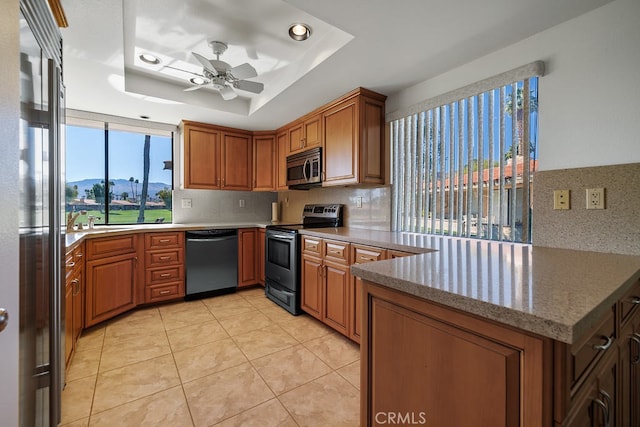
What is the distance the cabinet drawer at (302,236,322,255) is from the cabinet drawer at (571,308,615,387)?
6.32 ft

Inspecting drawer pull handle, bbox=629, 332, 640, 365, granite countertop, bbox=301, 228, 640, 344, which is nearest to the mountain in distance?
granite countertop, bbox=301, 228, 640, 344

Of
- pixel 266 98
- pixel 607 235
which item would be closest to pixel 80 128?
pixel 266 98

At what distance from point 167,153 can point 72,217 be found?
1.41 metres

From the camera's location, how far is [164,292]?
3168mm

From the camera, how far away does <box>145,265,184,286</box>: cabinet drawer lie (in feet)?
10.2

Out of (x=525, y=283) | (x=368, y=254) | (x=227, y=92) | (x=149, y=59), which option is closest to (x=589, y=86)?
(x=525, y=283)

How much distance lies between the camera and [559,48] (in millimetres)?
1643

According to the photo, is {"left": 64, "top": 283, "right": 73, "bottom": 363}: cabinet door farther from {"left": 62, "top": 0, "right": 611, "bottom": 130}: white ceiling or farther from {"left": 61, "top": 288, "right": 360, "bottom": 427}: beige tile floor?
{"left": 62, "top": 0, "right": 611, "bottom": 130}: white ceiling

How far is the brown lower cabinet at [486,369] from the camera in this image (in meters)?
0.64

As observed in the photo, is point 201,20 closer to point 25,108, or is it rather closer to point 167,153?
point 25,108

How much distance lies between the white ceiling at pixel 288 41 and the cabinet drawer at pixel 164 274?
1.80 metres

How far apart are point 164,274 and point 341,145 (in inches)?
95.7

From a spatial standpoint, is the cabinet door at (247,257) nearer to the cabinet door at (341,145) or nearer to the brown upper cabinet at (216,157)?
the brown upper cabinet at (216,157)

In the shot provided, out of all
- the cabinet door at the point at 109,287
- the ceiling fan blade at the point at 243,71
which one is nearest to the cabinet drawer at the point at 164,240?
the cabinet door at the point at 109,287
